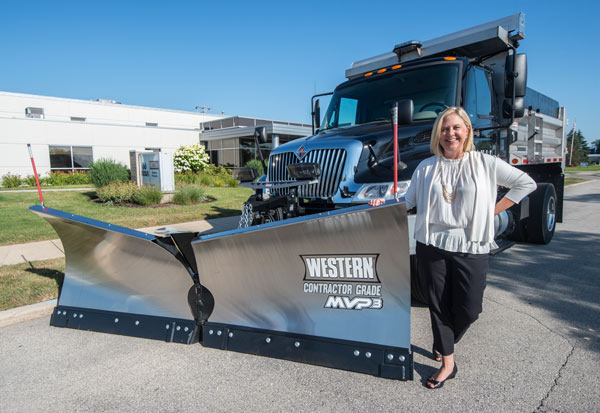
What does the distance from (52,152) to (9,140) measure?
2.17 meters

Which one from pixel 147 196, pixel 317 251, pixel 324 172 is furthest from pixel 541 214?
pixel 147 196

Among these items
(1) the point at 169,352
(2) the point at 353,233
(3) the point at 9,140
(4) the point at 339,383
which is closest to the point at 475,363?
(4) the point at 339,383

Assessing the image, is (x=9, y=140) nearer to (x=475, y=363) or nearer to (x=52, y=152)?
(x=52, y=152)

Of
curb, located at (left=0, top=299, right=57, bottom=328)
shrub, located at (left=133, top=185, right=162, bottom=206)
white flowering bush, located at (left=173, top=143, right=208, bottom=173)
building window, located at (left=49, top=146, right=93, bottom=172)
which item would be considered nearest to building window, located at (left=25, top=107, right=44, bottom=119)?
building window, located at (left=49, top=146, right=93, bottom=172)

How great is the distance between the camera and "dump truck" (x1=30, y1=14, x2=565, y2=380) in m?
2.69

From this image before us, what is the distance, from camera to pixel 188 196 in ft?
41.1

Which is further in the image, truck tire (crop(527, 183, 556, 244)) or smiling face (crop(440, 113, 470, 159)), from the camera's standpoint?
truck tire (crop(527, 183, 556, 244))

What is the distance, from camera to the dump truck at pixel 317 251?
2.69 m

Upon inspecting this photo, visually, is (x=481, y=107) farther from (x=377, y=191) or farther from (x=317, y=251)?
(x=317, y=251)

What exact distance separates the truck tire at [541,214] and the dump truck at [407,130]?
0.02 m

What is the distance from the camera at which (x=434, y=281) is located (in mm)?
2711

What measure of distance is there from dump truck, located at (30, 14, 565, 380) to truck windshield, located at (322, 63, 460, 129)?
16mm

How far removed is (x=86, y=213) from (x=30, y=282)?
19.2 feet

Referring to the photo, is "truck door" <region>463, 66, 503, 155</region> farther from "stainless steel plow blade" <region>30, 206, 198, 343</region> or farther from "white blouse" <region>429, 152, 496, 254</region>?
"stainless steel plow blade" <region>30, 206, 198, 343</region>
